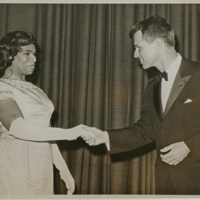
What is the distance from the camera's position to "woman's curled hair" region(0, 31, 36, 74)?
2.71 meters

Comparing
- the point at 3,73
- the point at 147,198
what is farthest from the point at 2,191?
the point at 147,198

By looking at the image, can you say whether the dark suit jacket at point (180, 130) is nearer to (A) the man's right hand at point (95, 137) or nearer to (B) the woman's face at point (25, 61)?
(A) the man's right hand at point (95, 137)

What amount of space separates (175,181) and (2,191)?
1.39 meters

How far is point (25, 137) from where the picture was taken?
2.61m

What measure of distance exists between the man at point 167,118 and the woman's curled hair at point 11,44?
2.88ft

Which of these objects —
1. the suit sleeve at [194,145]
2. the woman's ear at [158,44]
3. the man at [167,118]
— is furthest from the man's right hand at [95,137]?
the woman's ear at [158,44]

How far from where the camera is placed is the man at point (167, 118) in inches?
102

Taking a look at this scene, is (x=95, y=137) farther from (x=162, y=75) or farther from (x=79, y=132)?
(x=162, y=75)

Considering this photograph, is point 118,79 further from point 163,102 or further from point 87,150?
point 87,150

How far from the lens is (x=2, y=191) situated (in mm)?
2596

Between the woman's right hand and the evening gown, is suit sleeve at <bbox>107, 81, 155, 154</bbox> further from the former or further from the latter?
the evening gown

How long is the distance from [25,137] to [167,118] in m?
1.16

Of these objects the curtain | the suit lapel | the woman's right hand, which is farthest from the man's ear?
the woman's right hand

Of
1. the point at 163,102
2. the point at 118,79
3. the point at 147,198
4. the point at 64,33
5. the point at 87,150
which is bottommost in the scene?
the point at 147,198
